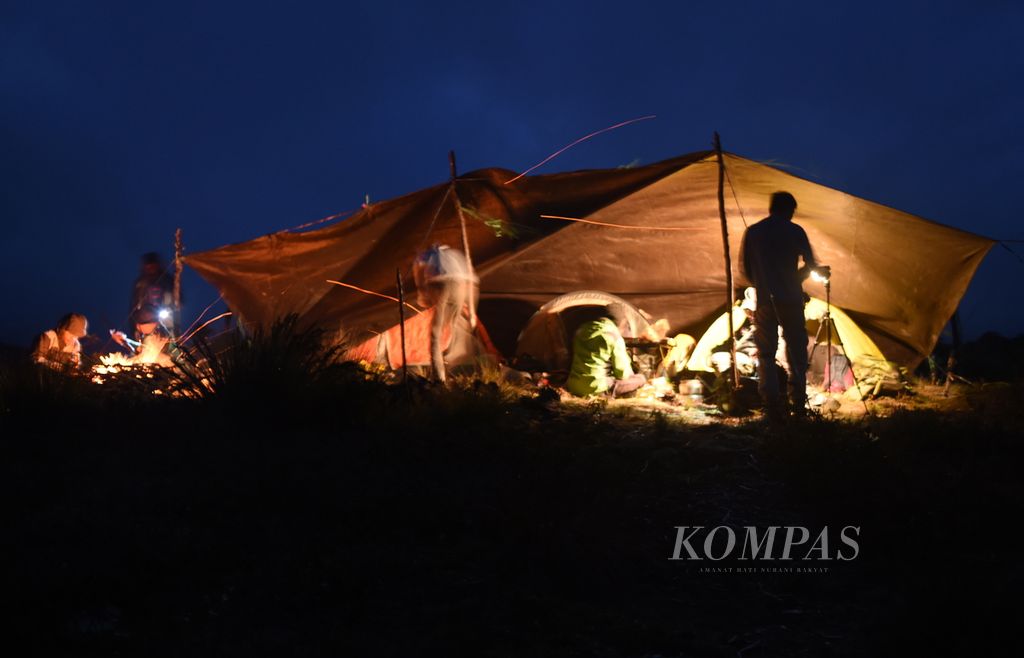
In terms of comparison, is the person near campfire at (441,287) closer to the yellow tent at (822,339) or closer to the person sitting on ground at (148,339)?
the yellow tent at (822,339)

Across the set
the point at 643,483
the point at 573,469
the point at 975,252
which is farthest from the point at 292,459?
the point at 975,252

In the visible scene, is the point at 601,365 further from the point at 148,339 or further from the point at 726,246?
the point at 148,339

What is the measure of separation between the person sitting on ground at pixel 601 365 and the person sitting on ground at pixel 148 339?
4.55 m

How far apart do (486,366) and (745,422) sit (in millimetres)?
3319

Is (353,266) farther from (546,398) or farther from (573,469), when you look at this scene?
(573,469)

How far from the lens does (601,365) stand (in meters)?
7.58

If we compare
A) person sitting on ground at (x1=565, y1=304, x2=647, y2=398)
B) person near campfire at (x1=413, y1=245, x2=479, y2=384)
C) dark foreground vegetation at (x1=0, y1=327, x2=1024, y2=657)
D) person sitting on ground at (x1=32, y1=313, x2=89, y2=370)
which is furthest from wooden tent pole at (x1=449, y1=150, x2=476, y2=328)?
person sitting on ground at (x1=32, y1=313, x2=89, y2=370)

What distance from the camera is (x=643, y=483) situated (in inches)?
153

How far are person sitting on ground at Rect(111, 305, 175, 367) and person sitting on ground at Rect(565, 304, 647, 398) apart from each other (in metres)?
4.55

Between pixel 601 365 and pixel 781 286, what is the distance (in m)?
2.21

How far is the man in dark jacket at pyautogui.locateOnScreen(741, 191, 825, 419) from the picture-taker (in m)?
5.90

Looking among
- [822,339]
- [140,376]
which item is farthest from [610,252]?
[140,376]

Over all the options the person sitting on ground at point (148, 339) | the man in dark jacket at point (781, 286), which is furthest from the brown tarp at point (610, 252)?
the man in dark jacket at point (781, 286)

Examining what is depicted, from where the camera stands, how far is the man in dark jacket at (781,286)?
5898 mm
